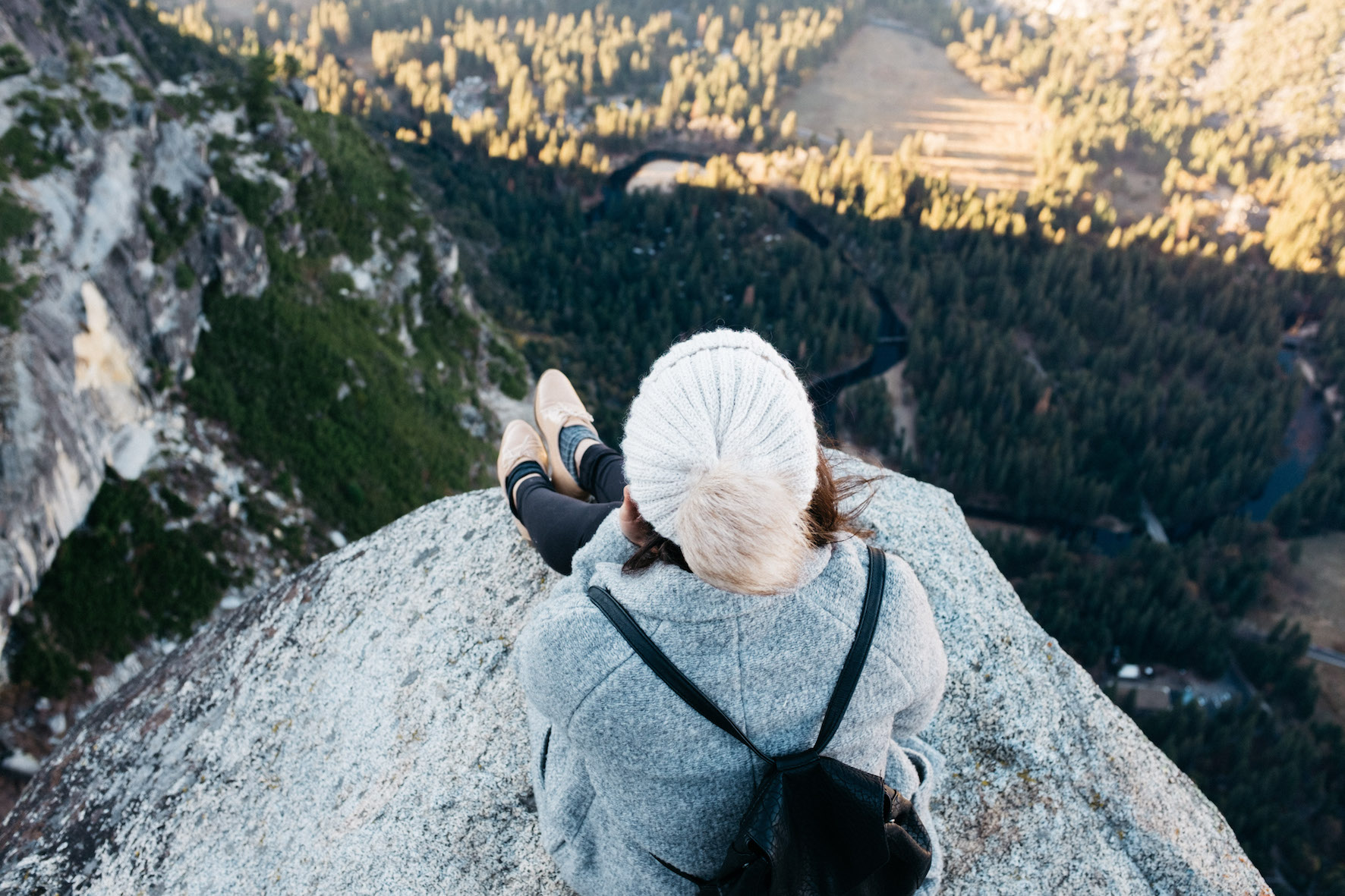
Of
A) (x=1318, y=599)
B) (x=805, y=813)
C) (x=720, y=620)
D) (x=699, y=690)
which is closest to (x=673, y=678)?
Result: (x=699, y=690)

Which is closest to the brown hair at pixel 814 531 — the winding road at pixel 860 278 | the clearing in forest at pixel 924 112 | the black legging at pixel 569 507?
the black legging at pixel 569 507

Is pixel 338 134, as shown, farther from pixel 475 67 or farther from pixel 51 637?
pixel 475 67

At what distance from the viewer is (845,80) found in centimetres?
10000

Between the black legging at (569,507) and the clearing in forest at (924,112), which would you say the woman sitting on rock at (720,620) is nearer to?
the black legging at (569,507)

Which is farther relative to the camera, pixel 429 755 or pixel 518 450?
pixel 518 450

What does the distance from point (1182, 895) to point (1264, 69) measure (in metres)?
118

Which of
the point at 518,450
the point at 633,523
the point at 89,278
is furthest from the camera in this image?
the point at 89,278

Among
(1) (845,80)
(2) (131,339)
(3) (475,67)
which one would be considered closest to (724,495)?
(2) (131,339)

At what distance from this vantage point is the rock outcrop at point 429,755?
4609 millimetres

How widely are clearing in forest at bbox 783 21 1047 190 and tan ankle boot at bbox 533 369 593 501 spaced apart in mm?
70696

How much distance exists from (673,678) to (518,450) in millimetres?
3434

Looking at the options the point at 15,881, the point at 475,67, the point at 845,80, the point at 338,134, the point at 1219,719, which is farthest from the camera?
the point at 845,80

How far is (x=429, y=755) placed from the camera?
5.22m

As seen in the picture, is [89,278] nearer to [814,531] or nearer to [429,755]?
[429,755]
